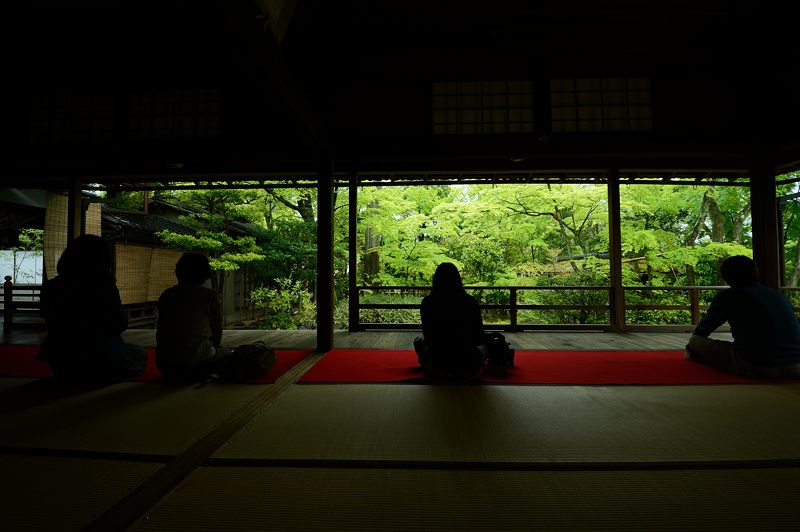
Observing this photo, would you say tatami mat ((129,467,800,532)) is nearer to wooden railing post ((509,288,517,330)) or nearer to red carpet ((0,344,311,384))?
red carpet ((0,344,311,384))

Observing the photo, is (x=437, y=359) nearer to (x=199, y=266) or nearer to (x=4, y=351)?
(x=199, y=266)

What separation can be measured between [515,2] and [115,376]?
5.24 metres

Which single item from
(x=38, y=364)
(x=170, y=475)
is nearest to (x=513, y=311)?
(x=170, y=475)

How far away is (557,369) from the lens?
330 centimetres

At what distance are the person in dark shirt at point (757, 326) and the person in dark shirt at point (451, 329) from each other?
7.43ft

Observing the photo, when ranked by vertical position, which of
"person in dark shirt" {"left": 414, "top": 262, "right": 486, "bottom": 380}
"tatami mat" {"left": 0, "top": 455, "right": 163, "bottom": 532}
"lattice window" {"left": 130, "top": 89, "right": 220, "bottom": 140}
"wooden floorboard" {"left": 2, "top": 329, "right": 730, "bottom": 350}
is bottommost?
"wooden floorboard" {"left": 2, "top": 329, "right": 730, "bottom": 350}

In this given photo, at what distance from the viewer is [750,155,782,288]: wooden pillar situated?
180 inches

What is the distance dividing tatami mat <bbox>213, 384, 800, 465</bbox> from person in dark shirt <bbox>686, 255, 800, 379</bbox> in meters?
0.24

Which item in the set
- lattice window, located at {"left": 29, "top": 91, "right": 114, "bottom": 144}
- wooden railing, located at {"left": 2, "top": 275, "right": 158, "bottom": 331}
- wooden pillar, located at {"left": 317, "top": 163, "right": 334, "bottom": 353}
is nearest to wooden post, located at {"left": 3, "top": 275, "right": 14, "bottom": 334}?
wooden railing, located at {"left": 2, "top": 275, "right": 158, "bottom": 331}

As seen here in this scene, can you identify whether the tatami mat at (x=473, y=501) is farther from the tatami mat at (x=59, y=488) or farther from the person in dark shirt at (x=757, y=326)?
the person in dark shirt at (x=757, y=326)

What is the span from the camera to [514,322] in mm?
5711

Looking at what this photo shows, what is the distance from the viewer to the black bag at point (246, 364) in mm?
2871

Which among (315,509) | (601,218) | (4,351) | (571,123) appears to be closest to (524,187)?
(601,218)

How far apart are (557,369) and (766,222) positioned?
13.4 ft
